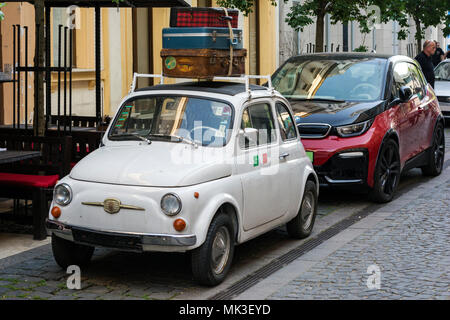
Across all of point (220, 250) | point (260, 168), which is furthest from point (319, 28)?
point (220, 250)

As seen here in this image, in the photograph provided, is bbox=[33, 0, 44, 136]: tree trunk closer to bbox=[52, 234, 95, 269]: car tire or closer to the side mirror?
bbox=[52, 234, 95, 269]: car tire

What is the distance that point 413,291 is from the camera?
6.87m

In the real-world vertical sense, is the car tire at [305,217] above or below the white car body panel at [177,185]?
below

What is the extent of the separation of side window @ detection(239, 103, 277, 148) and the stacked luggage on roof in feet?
1.72

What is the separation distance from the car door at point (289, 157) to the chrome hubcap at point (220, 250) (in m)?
1.14

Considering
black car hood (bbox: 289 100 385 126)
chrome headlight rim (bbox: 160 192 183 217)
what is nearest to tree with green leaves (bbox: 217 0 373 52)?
black car hood (bbox: 289 100 385 126)

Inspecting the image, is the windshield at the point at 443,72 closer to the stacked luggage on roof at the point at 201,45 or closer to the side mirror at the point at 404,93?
the side mirror at the point at 404,93

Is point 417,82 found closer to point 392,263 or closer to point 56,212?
point 392,263

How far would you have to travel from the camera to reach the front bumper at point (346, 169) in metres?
10.7

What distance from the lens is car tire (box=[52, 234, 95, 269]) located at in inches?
291

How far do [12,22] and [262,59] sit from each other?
1406cm

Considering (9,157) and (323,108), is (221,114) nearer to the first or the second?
(9,157)

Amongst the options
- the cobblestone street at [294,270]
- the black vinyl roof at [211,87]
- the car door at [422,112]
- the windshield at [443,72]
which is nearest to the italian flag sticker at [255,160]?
the black vinyl roof at [211,87]

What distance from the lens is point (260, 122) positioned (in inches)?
324
